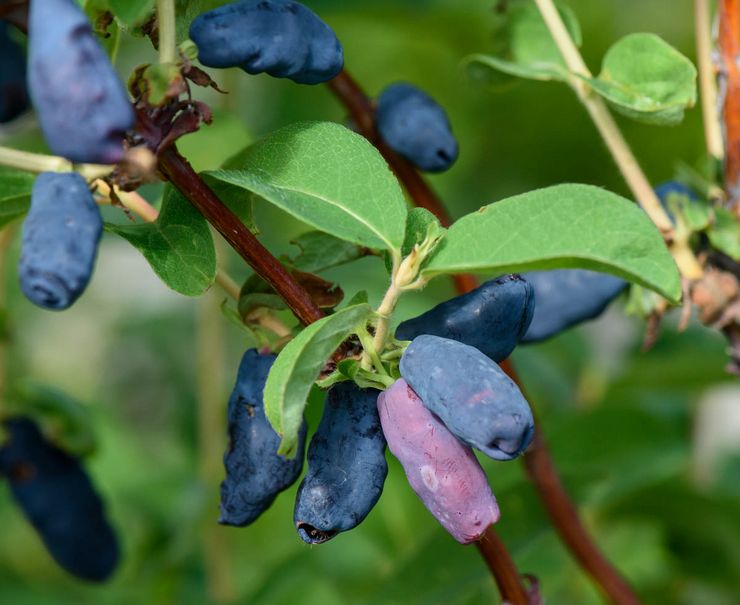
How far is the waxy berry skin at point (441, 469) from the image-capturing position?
657 mm

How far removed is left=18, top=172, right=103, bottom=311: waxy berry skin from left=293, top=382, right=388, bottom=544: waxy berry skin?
0.18 meters

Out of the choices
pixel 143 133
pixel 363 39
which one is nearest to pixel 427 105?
pixel 143 133

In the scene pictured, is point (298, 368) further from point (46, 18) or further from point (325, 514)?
point (46, 18)

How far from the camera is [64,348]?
9.94 feet

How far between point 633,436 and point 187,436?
2.61ft

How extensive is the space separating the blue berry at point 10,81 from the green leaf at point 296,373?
52 cm

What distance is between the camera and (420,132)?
991 mm

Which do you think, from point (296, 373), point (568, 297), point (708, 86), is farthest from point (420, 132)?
point (296, 373)

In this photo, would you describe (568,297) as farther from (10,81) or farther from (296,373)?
(10,81)

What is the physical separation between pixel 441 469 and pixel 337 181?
20 centimetres

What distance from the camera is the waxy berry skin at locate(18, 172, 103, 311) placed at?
1.99 feet

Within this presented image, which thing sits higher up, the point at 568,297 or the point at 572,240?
the point at 572,240

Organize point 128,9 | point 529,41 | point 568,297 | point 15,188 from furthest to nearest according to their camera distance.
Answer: point 529,41
point 568,297
point 15,188
point 128,9

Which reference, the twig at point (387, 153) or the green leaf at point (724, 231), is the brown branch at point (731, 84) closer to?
the green leaf at point (724, 231)
